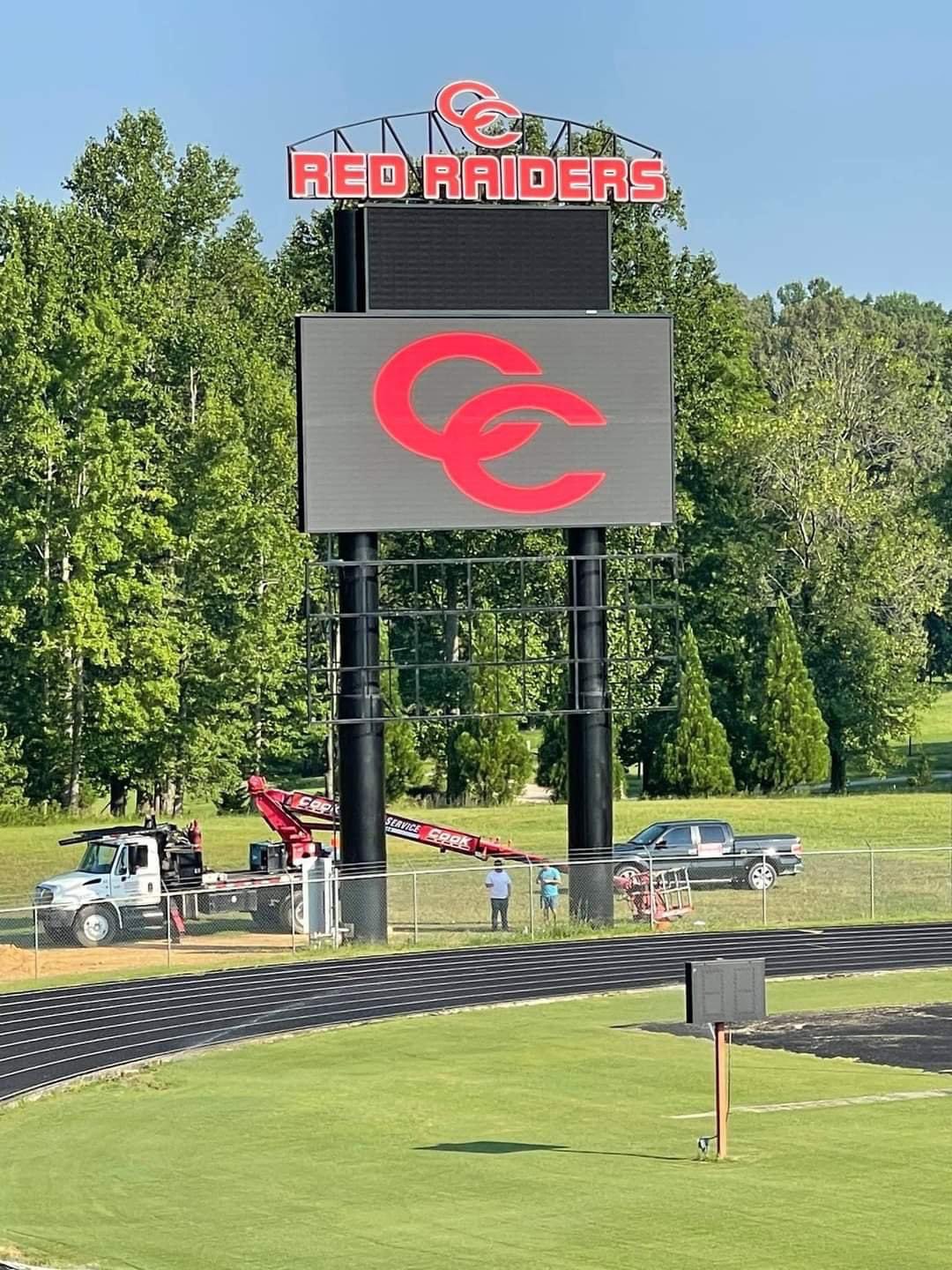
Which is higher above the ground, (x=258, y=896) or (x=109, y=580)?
(x=109, y=580)

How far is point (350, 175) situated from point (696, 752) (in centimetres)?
3406

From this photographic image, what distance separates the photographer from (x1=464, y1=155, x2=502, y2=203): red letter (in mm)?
47062

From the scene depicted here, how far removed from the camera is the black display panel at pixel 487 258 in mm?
47000

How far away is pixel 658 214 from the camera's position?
88125mm

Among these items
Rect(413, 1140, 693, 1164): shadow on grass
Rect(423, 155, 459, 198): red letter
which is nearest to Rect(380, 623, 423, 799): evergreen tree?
Rect(423, 155, 459, 198): red letter

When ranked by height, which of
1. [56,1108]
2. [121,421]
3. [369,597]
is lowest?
[56,1108]

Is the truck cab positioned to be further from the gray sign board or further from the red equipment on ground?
the red equipment on ground

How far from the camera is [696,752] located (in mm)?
76250

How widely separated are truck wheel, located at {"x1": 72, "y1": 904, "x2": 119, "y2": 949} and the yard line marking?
2284 centimetres

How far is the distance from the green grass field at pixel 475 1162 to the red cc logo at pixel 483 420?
1499 centimetres

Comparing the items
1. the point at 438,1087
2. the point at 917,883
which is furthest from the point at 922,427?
the point at 438,1087

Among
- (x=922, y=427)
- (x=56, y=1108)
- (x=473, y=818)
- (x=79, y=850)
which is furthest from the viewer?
(x=922, y=427)

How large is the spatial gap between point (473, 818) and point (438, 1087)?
38130 mm

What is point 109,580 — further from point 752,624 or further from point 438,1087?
point 438,1087
